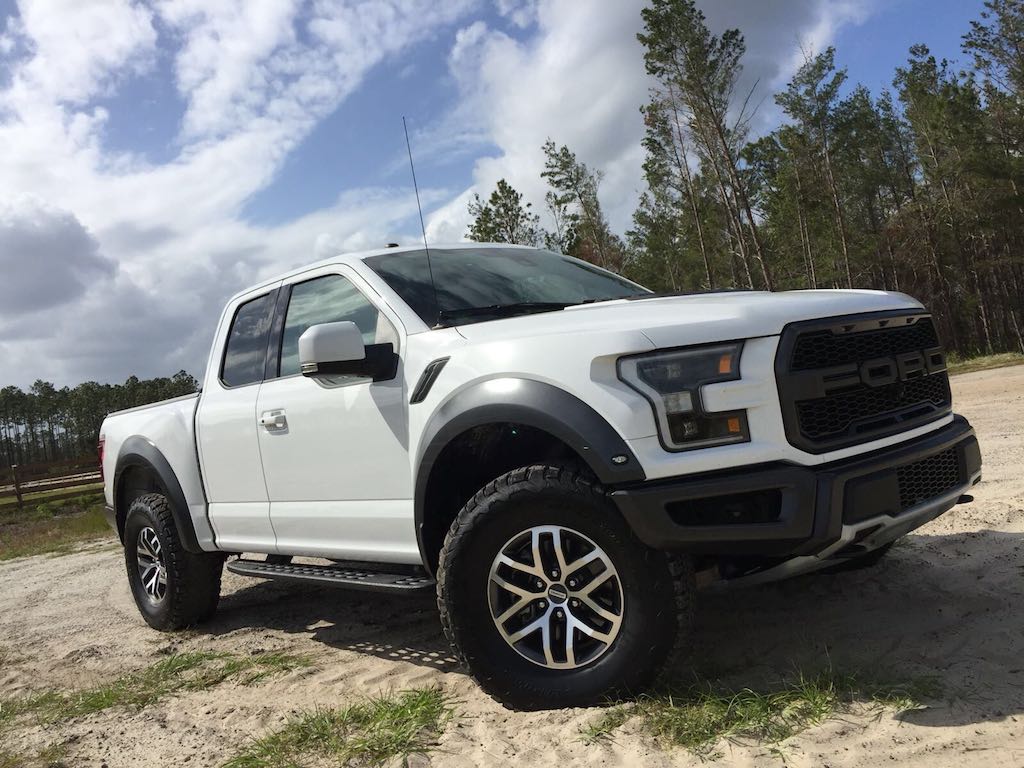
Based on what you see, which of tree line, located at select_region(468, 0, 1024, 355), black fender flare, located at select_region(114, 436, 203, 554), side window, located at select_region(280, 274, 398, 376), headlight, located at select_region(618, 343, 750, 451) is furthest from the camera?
tree line, located at select_region(468, 0, 1024, 355)

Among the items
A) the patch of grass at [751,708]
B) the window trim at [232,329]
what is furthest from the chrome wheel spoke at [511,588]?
the window trim at [232,329]

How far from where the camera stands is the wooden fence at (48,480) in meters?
27.6

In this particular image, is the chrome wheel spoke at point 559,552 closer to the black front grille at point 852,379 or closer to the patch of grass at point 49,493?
the black front grille at point 852,379

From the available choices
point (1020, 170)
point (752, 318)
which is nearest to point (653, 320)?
point (752, 318)

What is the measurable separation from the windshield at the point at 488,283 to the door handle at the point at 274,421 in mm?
857

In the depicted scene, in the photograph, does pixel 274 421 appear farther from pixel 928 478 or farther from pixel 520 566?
pixel 928 478

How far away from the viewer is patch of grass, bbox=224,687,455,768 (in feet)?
8.89

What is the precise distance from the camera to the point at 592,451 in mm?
2551

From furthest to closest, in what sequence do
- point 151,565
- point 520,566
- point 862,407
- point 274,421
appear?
point 151,565 → point 274,421 → point 520,566 → point 862,407

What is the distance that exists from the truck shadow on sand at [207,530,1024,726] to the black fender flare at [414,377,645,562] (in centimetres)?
68

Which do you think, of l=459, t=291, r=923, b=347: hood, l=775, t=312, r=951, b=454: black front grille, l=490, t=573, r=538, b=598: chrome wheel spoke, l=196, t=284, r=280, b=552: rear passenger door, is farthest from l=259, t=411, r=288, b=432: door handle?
l=775, t=312, r=951, b=454: black front grille

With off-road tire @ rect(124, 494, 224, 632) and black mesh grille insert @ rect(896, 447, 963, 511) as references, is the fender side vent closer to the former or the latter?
black mesh grille insert @ rect(896, 447, 963, 511)

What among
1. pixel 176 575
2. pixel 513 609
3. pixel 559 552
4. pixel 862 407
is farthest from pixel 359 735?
pixel 176 575

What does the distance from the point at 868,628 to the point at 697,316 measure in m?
1.75
